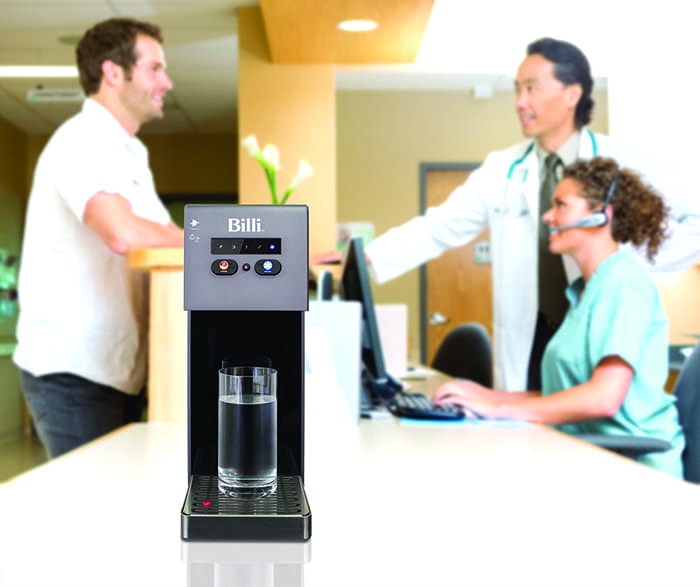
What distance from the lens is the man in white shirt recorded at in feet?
5.23

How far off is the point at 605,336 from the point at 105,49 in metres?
1.34

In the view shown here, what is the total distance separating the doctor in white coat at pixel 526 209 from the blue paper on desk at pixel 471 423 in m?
1.35

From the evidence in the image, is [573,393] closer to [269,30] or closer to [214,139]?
[269,30]

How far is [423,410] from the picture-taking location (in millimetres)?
1449

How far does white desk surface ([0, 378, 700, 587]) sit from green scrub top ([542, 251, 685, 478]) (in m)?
0.64

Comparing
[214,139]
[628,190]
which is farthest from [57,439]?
[214,139]

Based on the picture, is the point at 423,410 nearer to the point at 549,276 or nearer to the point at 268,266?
the point at 268,266

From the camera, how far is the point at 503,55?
4.92 metres

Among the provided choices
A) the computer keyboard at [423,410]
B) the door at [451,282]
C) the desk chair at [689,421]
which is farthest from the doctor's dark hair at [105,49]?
the door at [451,282]

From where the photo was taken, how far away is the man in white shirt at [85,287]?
5.23ft

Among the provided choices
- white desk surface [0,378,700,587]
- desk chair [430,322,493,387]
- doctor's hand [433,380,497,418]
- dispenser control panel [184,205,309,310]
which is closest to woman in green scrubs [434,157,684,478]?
doctor's hand [433,380,497,418]

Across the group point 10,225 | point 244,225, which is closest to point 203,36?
point 10,225

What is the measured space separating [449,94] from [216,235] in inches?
206

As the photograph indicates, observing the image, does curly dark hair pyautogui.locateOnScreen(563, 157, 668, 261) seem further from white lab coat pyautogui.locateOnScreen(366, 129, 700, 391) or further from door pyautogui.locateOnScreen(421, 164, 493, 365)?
door pyautogui.locateOnScreen(421, 164, 493, 365)
